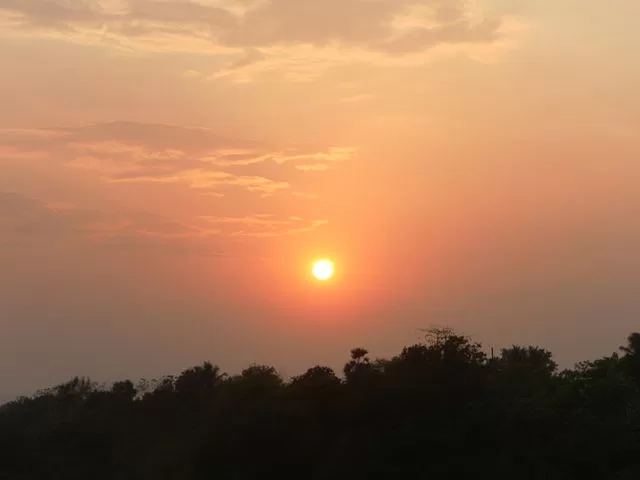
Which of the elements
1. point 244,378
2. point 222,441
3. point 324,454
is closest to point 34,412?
point 244,378

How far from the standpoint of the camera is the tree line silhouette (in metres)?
37.7

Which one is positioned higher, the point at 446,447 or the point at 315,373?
the point at 315,373

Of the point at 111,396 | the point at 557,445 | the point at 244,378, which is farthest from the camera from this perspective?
the point at 111,396

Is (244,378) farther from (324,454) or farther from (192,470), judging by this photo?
(324,454)

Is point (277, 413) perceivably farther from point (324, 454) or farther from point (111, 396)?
point (111, 396)

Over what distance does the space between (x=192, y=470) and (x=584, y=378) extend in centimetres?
2087

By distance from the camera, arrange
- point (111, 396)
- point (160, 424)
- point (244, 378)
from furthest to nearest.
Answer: point (111, 396) < point (160, 424) < point (244, 378)

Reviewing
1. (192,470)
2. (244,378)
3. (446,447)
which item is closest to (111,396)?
(244,378)

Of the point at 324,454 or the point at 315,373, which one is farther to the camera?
the point at 315,373

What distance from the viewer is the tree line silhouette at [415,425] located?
37.7m

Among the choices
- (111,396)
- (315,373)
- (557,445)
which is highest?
(111,396)

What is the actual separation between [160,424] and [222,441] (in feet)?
54.0

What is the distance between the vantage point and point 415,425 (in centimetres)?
4103

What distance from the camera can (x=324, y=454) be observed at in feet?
143
